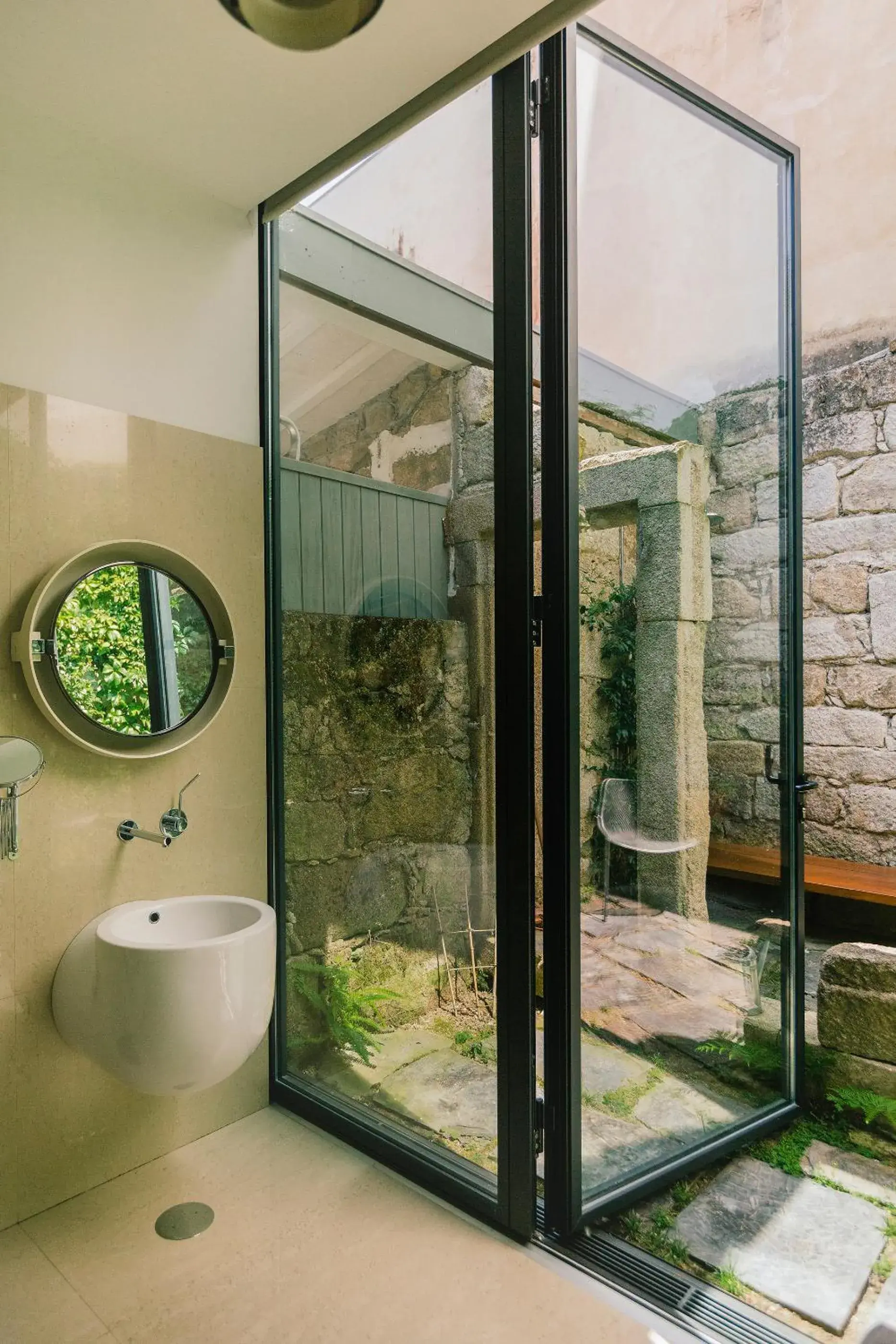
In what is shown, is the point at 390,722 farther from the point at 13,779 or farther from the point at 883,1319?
the point at 883,1319

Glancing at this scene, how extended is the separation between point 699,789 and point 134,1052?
1.39 meters

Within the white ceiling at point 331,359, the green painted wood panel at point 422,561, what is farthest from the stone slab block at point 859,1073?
the white ceiling at point 331,359

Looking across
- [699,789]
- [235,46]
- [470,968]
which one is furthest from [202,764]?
[235,46]

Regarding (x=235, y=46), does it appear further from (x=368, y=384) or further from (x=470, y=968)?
(x=470, y=968)

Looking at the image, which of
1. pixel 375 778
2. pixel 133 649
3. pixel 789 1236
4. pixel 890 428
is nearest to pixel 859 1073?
pixel 789 1236

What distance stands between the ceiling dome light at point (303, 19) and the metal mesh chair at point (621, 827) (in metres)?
1.43

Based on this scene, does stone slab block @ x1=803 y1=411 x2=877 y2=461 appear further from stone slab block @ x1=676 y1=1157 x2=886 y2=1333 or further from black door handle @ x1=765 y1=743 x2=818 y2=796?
stone slab block @ x1=676 y1=1157 x2=886 y2=1333

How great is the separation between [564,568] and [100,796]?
1.30 meters

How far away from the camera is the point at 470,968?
81.2 inches

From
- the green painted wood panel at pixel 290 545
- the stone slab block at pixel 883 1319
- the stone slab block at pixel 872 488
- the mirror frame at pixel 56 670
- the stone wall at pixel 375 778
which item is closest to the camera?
the stone slab block at pixel 883 1319

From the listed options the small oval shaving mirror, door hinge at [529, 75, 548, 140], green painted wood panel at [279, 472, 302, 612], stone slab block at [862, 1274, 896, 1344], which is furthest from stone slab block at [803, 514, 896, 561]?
the small oval shaving mirror

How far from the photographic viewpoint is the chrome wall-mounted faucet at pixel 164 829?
7.20 ft

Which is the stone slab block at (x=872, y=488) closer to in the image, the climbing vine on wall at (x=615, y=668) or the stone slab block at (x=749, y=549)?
the stone slab block at (x=749, y=549)

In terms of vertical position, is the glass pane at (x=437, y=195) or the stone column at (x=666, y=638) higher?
the glass pane at (x=437, y=195)
